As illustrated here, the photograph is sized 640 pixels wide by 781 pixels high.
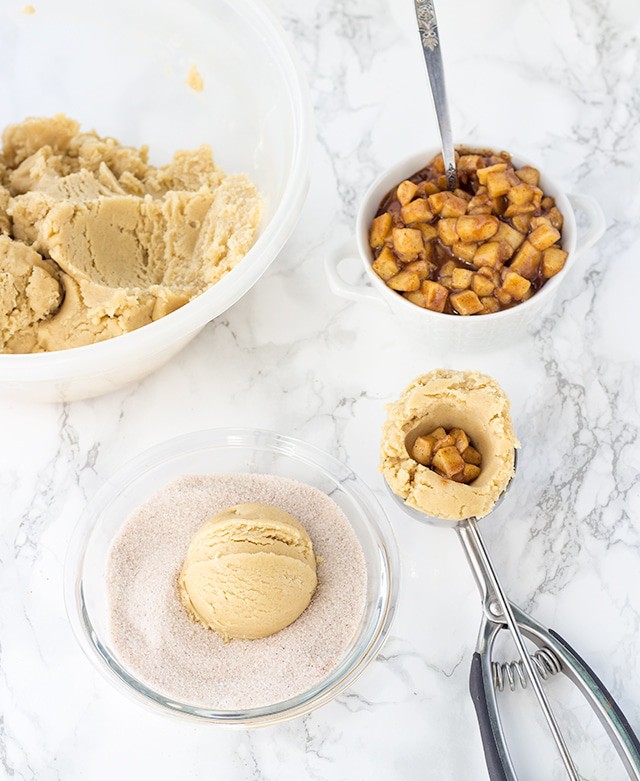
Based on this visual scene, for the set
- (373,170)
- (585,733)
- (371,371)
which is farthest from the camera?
(373,170)

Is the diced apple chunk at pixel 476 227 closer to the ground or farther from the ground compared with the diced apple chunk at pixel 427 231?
farther from the ground

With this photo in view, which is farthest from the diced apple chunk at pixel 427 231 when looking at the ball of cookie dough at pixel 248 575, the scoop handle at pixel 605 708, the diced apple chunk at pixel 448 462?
the scoop handle at pixel 605 708

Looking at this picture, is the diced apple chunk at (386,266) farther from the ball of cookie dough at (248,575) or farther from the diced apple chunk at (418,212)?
the ball of cookie dough at (248,575)

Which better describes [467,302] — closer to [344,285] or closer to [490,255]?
[490,255]

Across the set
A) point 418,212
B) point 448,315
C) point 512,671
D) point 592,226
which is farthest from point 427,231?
point 512,671

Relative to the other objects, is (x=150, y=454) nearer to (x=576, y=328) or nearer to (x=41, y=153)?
(x=41, y=153)

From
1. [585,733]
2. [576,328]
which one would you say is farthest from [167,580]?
[576,328]

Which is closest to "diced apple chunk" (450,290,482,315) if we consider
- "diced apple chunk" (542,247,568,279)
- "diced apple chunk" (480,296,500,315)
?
"diced apple chunk" (480,296,500,315)
